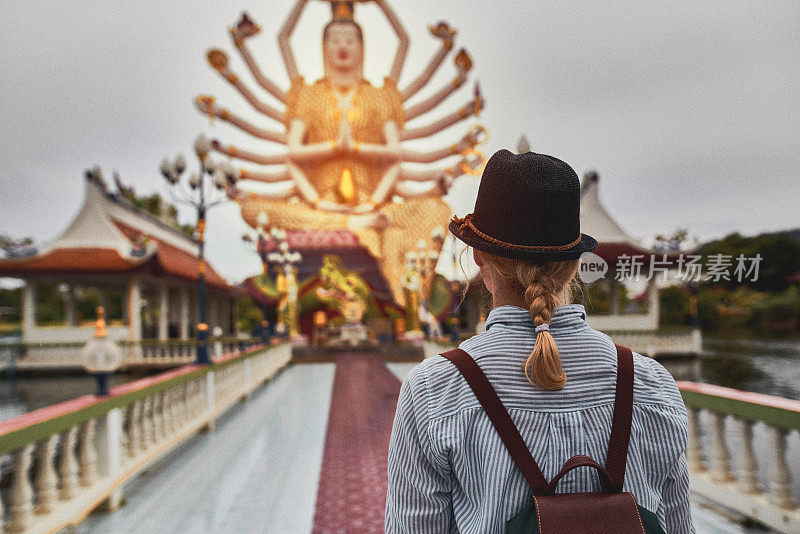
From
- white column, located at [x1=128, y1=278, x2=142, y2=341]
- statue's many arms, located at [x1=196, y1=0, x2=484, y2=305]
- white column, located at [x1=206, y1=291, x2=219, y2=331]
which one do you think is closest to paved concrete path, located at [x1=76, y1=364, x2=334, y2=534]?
white column, located at [x1=128, y1=278, x2=142, y2=341]

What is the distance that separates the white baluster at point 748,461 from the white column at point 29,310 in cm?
1891

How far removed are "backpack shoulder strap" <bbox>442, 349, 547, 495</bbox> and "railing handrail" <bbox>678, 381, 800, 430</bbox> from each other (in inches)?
102

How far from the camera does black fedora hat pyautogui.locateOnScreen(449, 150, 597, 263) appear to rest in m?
1.02

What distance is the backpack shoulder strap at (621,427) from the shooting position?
978 millimetres

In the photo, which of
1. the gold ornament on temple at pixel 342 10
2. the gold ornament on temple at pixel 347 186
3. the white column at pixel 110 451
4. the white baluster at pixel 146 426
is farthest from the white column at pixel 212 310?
the white column at pixel 110 451

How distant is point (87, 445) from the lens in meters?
3.74

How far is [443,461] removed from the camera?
988 millimetres

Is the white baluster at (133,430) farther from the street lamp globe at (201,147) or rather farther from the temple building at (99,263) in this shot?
the temple building at (99,263)

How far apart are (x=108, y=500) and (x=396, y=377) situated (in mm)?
9184

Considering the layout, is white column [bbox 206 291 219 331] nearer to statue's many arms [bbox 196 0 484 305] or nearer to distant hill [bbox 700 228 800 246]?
statue's many arms [bbox 196 0 484 305]

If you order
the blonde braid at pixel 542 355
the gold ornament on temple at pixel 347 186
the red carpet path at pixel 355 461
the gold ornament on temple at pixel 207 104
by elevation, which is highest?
the gold ornament on temple at pixel 207 104

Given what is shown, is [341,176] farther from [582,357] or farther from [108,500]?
[582,357]

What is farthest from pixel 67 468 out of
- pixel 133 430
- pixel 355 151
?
pixel 355 151

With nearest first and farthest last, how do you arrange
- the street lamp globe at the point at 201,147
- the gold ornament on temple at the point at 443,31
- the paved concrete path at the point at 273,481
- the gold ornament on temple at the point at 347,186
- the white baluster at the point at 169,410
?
the paved concrete path at the point at 273,481 → the white baluster at the point at 169,410 → the street lamp globe at the point at 201,147 → the gold ornament on temple at the point at 443,31 → the gold ornament on temple at the point at 347,186
